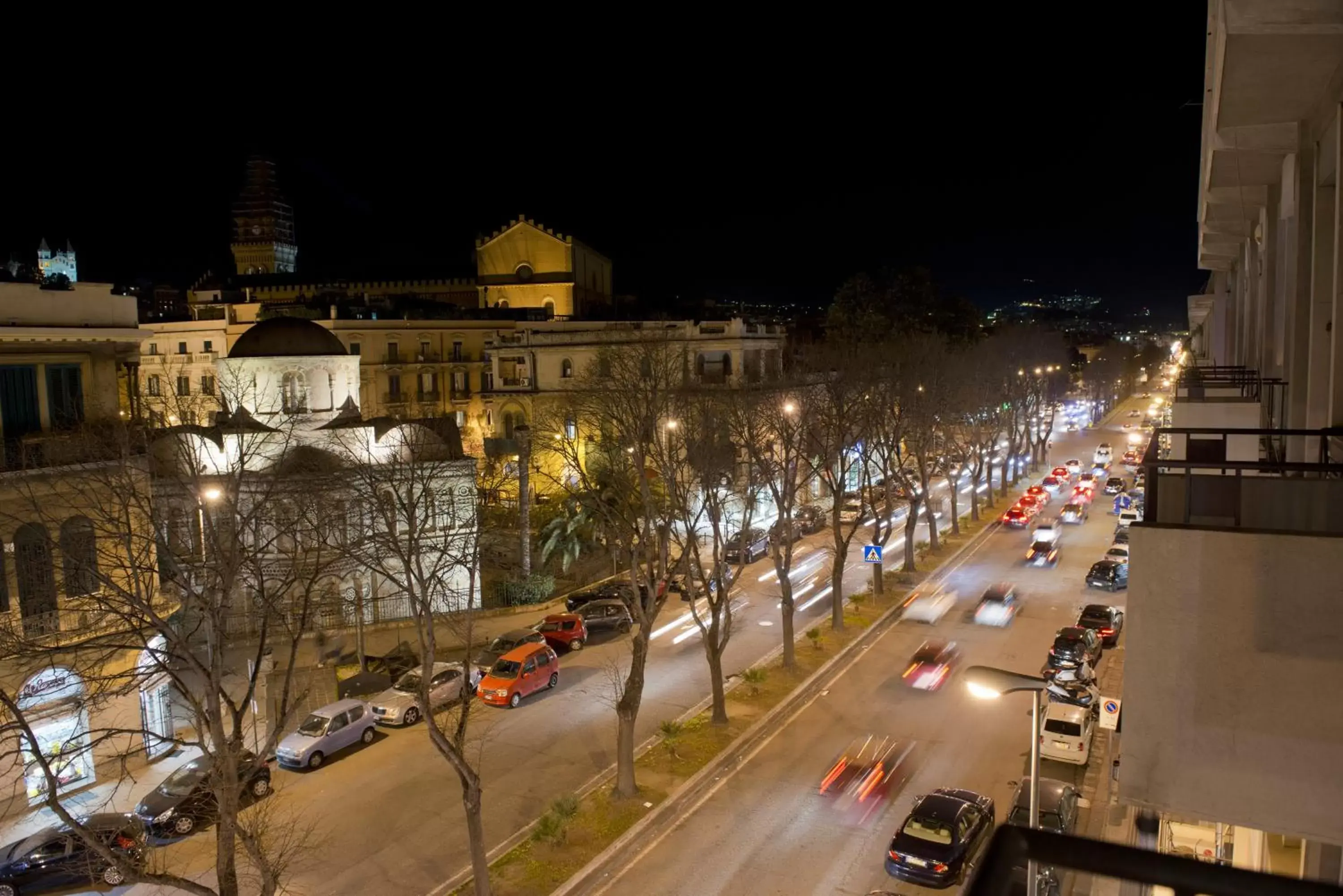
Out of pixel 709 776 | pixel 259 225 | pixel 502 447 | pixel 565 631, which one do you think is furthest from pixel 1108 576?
pixel 259 225

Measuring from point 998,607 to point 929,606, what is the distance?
2.18 metres

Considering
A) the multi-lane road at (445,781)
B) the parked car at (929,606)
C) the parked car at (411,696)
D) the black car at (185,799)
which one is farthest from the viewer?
the parked car at (929,606)

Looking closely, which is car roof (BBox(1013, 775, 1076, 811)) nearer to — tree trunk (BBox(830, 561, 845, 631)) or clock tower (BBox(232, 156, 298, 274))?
tree trunk (BBox(830, 561, 845, 631))

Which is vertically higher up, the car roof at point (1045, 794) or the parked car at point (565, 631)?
the car roof at point (1045, 794)

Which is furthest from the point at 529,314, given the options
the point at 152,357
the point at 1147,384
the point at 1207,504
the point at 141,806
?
the point at 1147,384

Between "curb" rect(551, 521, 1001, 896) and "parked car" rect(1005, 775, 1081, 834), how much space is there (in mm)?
5744

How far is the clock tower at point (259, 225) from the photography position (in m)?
92.9

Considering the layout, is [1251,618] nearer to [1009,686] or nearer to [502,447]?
[1009,686]

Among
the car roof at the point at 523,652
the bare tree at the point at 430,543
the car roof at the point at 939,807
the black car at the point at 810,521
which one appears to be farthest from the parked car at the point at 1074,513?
the car roof at the point at 939,807

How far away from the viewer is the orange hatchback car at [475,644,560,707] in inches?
925

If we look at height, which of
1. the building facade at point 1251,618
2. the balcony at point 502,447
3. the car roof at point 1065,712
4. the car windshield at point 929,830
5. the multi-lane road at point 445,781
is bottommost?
the multi-lane road at point 445,781

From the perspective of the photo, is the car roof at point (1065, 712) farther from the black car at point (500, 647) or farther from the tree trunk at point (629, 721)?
the black car at point (500, 647)

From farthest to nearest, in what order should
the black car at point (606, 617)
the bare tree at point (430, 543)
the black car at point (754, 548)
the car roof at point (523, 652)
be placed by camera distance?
the black car at point (754, 548), the black car at point (606, 617), the car roof at point (523, 652), the bare tree at point (430, 543)

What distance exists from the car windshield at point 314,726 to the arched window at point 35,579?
5.36m
